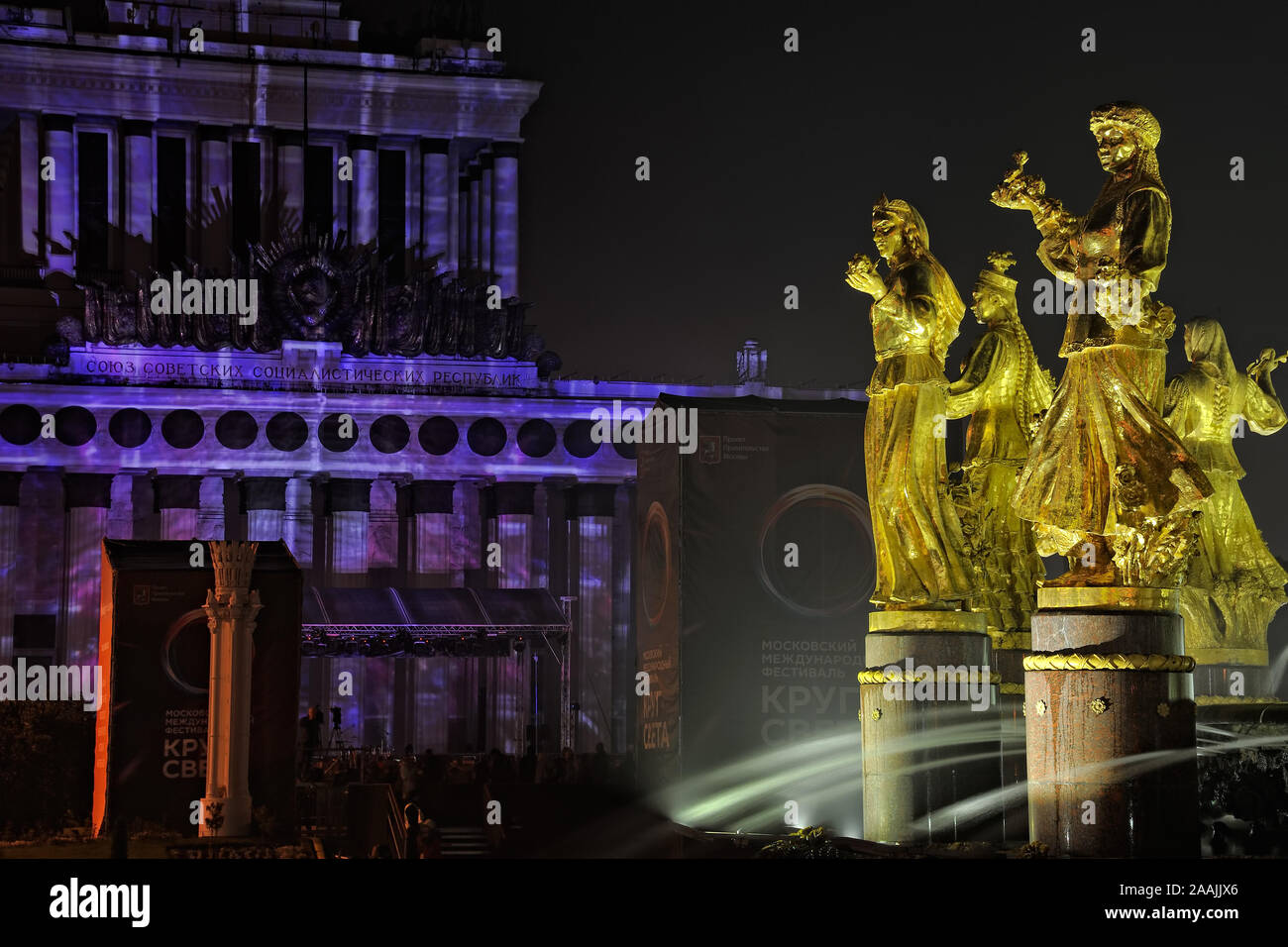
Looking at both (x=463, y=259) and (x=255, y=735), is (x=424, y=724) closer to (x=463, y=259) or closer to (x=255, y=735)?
(x=463, y=259)

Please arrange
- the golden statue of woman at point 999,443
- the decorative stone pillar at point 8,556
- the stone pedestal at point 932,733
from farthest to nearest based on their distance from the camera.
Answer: the decorative stone pillar at point 8,556
the golden statue of woman at point 999,443
the stone pedestal at point 932,733

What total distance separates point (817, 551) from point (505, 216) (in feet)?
139

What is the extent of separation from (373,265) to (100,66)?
15.0 meters

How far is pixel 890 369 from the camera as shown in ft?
66.0

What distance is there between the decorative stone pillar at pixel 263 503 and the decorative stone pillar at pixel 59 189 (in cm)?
1662

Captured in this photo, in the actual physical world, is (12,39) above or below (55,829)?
above

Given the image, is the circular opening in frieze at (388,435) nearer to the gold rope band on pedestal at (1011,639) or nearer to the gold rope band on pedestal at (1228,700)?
the gold rope band on pedestal at (1011,639)

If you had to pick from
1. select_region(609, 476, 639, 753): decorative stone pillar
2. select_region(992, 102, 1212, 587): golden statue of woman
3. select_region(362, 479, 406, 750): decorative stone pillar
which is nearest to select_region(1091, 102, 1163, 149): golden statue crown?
select_region(992, 102, 1212, 587): golden statue of woman

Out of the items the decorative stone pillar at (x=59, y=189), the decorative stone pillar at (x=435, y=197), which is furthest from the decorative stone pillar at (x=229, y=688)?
the decorative stone pillar at (x=435, y=197)

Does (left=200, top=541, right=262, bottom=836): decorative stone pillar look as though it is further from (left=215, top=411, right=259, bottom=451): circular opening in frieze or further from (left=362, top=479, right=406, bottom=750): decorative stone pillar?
(left=362, top=479, right=406, bottom=750): decorative stone pillar

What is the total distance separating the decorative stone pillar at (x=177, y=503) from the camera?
63062 mm

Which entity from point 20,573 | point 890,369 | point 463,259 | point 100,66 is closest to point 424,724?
point 20,573

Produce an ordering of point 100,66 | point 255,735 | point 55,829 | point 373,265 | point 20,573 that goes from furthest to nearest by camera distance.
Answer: point 100,66, point 373,265, point 20,573, point 55,829, point 255,735

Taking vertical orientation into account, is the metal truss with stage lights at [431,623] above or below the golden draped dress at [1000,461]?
below
